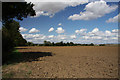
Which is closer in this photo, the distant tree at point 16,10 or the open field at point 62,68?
the open field at point 62,68

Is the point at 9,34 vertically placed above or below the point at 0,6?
below

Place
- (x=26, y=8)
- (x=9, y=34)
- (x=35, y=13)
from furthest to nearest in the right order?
(x=35, y=13)
(x=26, y=8)
(x=9, y=34)

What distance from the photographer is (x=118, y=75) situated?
5.12 meters

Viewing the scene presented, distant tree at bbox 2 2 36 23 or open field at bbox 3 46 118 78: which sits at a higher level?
distant tree at bbox 2 2 36 23

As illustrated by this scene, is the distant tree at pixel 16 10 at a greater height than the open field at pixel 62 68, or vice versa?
the distant tree at pixel 16 10

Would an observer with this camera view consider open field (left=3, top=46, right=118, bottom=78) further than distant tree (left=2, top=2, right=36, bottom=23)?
No

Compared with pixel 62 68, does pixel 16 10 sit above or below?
above

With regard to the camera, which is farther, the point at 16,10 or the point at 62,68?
the point at 16,10

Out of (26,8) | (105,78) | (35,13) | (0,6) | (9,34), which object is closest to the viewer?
(9,34)

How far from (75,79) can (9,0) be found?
10.5 m

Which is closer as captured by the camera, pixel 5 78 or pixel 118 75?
pixel 5 78

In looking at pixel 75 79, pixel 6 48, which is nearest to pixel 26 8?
pixel 6 48

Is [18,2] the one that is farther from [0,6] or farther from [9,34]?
[9,34]

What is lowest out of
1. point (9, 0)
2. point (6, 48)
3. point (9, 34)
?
point (6, 48)
